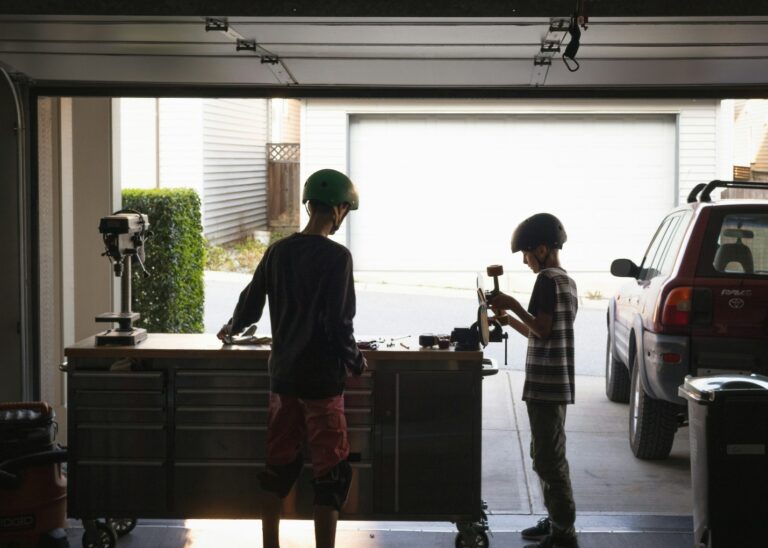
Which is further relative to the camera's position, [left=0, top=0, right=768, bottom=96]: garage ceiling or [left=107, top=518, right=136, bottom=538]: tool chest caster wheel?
[left=107, top=518, right=136, bottom=538]: tool chest caster wheel

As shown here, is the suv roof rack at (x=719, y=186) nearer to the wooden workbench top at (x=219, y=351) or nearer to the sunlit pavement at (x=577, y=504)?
the sunlit pavement at (x=577, y=504)

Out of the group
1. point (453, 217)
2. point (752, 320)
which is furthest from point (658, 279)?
point (453, 217)

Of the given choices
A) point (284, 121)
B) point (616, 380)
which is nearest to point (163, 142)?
point (284, 121)

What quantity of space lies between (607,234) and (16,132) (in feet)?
41.9

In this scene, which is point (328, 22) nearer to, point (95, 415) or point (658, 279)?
point (95, 415)

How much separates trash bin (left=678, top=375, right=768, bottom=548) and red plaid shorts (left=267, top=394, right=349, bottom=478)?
1745 mm

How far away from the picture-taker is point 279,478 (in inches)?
206

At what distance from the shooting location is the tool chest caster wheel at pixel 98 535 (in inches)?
228

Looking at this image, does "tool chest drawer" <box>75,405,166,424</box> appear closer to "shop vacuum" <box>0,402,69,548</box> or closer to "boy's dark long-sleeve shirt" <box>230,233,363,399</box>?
"shop vacuum" <box>0,402,69,548</box>

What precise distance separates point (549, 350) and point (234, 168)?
16.6 meters

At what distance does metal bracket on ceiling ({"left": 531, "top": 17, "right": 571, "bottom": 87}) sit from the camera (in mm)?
5191

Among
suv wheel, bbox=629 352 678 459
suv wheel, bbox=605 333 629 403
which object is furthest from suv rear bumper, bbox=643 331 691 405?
suv wheel, bbox=605 333 629 403

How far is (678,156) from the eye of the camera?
17375mm

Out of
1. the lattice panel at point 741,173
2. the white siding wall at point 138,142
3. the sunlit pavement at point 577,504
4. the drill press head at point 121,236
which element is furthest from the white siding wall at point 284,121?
the drill press head at point 121,236
